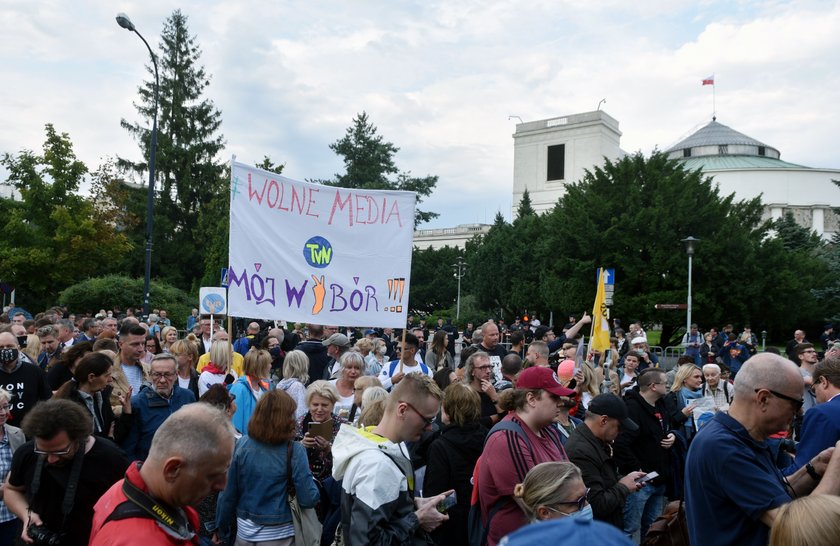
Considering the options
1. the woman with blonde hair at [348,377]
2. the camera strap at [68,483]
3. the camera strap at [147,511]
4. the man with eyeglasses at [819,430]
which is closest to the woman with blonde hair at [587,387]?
the woman with blonde hair at [348,377]

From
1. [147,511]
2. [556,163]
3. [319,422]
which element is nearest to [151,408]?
[319,422]

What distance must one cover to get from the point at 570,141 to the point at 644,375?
71.6 m

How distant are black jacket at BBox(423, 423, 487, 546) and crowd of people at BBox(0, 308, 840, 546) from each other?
0.03ft

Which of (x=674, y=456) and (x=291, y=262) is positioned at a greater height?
(x=291, y=262)

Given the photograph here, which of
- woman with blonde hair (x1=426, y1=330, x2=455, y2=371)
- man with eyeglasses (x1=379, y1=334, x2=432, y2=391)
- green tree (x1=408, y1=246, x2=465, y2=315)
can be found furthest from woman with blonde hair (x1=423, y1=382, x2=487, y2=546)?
green tree (x1=408, y1=246, x2=465, y2=315)

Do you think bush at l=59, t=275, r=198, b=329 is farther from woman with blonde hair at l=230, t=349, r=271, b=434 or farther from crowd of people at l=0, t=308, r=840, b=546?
woman with blonde hair at l=230, t=349, r=271, b=434

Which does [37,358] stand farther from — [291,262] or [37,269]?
[37,269]

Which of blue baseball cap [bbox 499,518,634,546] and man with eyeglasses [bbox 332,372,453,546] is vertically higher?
blue baseball cap [bbox 499,518,634,546]

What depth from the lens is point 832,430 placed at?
174 inches

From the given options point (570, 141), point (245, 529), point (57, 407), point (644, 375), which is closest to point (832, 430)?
point (644, 375)

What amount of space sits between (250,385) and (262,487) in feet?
7.70

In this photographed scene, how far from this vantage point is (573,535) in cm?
136

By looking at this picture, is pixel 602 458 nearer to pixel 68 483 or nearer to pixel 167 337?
pixel 68 483

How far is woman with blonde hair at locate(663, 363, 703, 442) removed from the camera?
7555 mm
